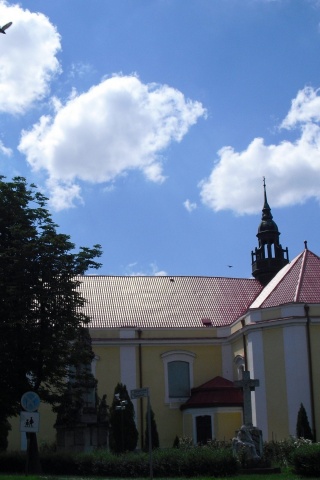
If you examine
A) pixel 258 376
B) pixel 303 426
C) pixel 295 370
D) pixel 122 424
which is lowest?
pixel 303 426

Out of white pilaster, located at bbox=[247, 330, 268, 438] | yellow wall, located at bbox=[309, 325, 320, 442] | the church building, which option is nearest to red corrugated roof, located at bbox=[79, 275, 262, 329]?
the church building

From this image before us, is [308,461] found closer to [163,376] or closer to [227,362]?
[163,376]

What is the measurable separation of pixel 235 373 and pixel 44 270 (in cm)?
1596

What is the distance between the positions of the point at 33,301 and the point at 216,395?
13.8 meters

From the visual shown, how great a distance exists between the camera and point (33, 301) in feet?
82.7

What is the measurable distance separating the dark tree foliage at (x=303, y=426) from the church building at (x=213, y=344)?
20.5 inches

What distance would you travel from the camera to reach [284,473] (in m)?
21.0

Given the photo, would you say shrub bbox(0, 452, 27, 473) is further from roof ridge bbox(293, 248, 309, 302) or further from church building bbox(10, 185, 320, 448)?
roof ridge bbox(293, 248, 309, 302)

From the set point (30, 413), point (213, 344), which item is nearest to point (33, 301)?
point (30, 413)

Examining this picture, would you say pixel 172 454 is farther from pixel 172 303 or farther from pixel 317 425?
pixel 172 303

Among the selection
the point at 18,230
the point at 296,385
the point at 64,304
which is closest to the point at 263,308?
the point at 296,385

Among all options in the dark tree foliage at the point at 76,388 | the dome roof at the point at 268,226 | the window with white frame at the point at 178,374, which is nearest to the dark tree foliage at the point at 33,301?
the dark tree foliage at the point at 76,388

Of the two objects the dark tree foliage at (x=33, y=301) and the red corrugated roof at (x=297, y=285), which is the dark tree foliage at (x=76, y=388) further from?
the red corrugated roof at (x=297, y=285)

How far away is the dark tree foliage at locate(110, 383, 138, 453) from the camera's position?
105 feet
